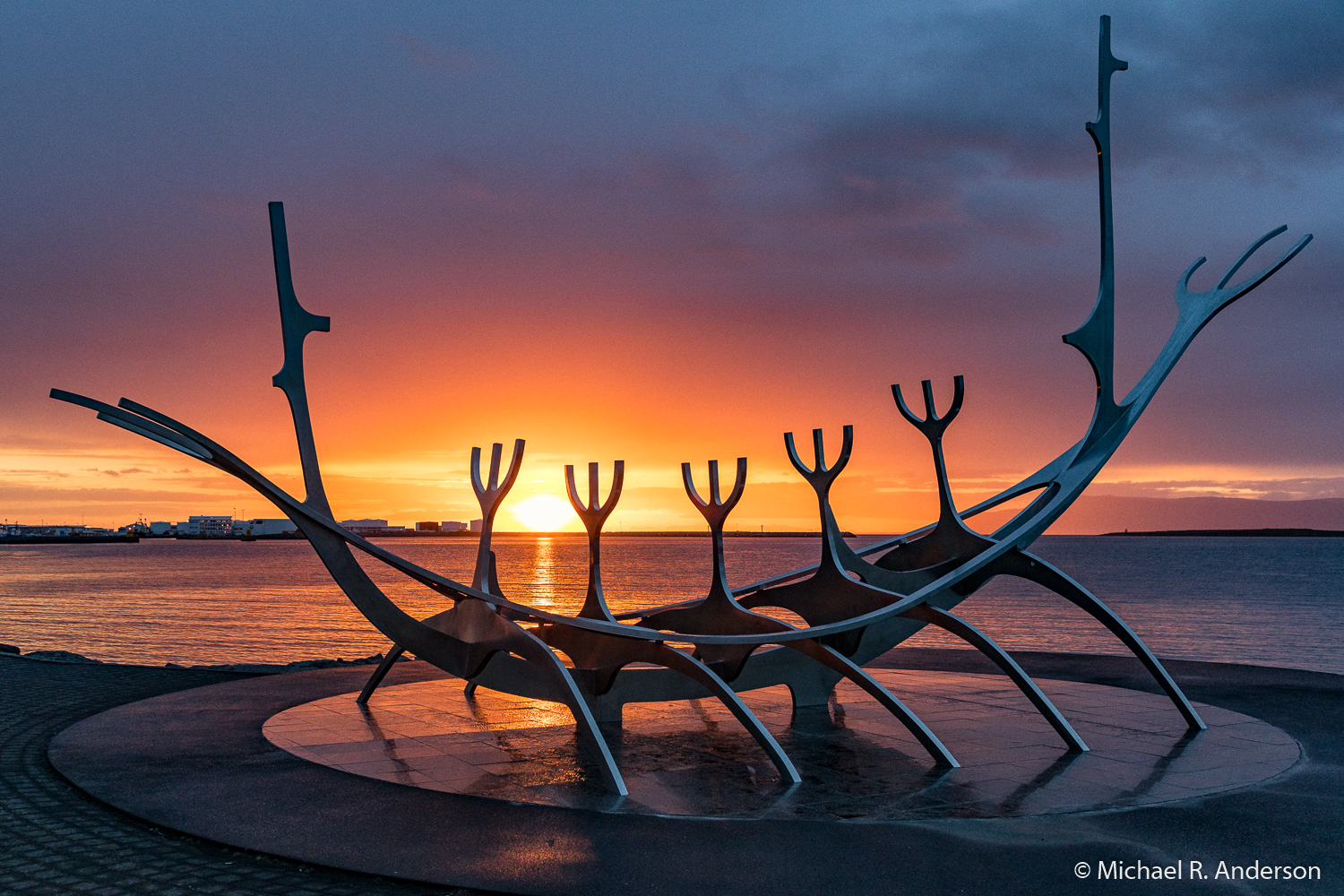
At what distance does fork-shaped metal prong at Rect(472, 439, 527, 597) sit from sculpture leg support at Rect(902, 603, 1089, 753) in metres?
A: 4.78

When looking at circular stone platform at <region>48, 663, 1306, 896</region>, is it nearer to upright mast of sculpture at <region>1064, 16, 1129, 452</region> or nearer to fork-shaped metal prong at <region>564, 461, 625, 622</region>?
fork-shaped metal prong at <region>564, 461, 625, 622</region>

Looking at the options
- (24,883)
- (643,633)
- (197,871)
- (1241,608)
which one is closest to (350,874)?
(197,871)

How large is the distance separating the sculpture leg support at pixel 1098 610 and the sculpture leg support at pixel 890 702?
2.24m

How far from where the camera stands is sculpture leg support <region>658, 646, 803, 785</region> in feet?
30.0

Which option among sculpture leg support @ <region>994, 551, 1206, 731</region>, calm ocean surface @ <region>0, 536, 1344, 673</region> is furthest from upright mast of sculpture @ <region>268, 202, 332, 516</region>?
calm ocean surface @ <region>0, 536, 1344, 673</region>

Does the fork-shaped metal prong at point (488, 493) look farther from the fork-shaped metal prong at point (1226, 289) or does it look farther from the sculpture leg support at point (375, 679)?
the fork-shaped metal prong at point (1226, 289)

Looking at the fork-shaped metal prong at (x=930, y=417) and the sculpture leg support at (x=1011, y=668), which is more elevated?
the fork-shaped metal prong at (x=930, y=417)

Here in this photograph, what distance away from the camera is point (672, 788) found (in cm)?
891

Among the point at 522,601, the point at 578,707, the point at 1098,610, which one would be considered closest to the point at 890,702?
the point at 578,707

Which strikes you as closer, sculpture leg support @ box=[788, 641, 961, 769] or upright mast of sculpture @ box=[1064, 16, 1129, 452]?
sculpture leg support @ box=[788, 641, 961, 769]

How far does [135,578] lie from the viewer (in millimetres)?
86500

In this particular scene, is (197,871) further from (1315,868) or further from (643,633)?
(1315,868)

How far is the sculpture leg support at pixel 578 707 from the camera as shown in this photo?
877 cm

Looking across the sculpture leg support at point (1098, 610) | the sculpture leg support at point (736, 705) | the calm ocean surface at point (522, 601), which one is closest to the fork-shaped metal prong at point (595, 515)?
the sculpture leg support at point (736, 705)
